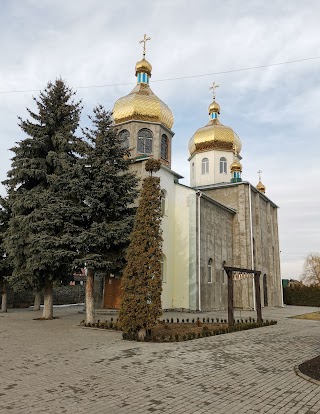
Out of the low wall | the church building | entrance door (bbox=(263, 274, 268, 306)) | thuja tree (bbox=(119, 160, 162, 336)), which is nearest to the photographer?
thuja tree (bbox=(119, 160, 162, 336))

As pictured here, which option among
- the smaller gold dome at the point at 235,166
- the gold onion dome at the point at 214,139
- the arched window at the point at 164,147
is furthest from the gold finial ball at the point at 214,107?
the arched window at the point at 164,147

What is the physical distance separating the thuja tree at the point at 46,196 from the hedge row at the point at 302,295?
26809mm

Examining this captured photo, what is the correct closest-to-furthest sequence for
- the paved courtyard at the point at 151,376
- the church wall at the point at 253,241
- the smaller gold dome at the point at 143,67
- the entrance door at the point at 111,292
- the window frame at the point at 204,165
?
the paved courtyard at the point at 151,376 < the entrance door at the point at 111,292 < the church wall at the point at 253,241 < the smaller gold dome at the point at 143,67 < the window frame at the point at 204,165

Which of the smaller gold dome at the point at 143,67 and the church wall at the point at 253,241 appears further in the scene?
the smaller gold dome at the point at 143,67

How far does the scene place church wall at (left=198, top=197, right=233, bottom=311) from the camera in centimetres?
2175

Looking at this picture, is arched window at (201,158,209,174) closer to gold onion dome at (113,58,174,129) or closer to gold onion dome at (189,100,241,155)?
gold onion dome at (189,100,241,155)

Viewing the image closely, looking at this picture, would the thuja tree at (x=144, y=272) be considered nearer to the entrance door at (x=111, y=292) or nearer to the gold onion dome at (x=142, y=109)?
the entrance door at (x=111, y=292)

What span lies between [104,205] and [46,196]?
2668mm

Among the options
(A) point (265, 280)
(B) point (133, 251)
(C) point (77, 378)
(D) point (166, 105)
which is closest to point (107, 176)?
(B) point (133, 251)

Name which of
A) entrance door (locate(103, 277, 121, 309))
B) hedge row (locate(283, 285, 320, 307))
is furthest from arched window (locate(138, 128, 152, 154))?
hedge row (locate(283, 285, 320, 307))

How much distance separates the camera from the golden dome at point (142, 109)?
23.7 meters

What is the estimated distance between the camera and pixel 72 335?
1098 centimetres

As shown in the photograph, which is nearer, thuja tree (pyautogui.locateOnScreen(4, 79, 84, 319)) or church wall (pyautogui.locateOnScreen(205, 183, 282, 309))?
thuja tree (pyautogui.locateOnScreen(4, 79, 84, 319))

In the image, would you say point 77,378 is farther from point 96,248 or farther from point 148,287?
point 96,248
